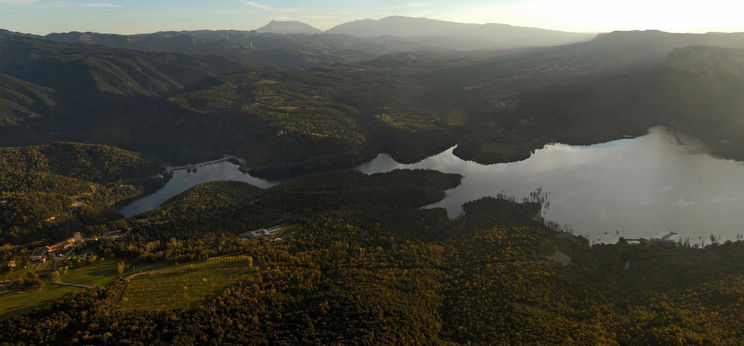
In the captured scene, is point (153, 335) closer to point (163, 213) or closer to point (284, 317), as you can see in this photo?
point (284, 317)

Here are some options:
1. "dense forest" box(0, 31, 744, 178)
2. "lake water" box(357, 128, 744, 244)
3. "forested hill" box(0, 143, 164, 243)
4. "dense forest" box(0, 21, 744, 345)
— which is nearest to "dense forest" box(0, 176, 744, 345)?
"dense forest" box(0, 21, 744, 345)

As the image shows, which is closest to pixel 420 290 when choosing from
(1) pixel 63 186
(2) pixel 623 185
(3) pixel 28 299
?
(3) pixel 28 299

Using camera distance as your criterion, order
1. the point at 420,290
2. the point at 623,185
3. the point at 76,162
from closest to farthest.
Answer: the point at 420,290 → the point at 623,185 → the point at 76,162

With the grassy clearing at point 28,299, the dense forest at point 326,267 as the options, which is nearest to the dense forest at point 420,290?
the dense forest at point 326,267

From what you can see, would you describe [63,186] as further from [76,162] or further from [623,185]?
[623,185]

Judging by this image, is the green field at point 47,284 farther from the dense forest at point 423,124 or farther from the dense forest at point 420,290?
the dense forest at point 423,124

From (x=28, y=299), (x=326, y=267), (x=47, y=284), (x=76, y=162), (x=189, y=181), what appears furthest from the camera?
(x=189, y=181)

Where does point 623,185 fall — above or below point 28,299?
below

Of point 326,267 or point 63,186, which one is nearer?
point 326,267
